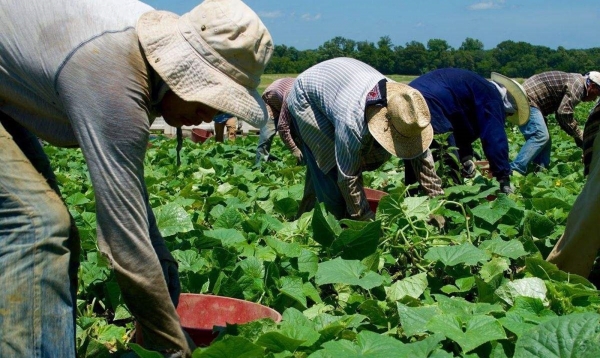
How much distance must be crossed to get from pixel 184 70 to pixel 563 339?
1.08m

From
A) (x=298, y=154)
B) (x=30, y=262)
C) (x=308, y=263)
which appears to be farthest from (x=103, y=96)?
(x=298, y=154)

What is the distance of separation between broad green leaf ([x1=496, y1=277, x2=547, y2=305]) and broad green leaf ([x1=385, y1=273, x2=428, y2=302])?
296 millimetres

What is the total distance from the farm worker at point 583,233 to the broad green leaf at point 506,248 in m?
0.15

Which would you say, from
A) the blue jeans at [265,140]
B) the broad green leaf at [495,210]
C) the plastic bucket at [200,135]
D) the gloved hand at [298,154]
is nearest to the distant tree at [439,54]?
the plastic bucket at [200,135]

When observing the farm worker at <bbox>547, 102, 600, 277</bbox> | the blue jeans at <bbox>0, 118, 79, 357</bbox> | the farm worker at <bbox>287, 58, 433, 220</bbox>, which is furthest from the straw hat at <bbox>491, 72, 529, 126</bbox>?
the blue jeans at <bbox>0, 118, 79, 357</bbox>

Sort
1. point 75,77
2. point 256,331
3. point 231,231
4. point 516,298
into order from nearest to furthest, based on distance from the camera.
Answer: point 75,77 → point 256,331 → point 516,298 → point 231,231

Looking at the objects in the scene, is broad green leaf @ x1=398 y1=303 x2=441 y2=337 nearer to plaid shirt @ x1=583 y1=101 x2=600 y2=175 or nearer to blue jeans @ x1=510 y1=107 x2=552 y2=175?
plaid shirt @ x1=583 y1=101 x2=600 y2=175

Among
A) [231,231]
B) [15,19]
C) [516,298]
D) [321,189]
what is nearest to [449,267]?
[516,298]

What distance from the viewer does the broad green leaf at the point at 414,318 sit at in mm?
2389

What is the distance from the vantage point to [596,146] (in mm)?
3088

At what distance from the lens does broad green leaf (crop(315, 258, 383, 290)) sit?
277 centimetres

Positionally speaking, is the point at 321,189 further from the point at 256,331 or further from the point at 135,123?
the point at 135,123

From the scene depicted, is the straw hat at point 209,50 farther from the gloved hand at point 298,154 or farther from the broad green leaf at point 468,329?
the gloved hand at point 298,154

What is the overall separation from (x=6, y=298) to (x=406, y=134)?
215 cm
